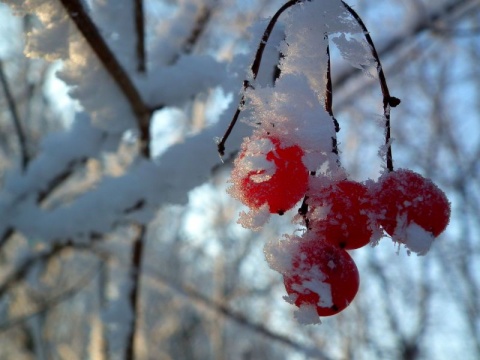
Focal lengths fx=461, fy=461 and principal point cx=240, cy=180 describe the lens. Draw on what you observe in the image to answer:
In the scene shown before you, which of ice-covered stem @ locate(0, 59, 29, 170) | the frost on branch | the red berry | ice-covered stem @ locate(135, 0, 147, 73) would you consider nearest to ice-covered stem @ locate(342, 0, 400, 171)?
the frost on branch

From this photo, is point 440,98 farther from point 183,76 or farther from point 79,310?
point 79,310

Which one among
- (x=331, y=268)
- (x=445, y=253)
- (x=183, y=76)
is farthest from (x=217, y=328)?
Result: (x=331, y=268)

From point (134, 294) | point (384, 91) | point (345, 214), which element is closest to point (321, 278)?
point (345, 214)

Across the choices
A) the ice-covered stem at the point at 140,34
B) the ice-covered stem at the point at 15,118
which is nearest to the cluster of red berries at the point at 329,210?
the ice-covered stem at the point at 140,34

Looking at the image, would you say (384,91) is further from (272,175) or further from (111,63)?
(111,63)

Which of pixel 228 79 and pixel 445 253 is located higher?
pixel 228 79

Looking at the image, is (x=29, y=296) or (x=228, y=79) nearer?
(x=228, y=79)

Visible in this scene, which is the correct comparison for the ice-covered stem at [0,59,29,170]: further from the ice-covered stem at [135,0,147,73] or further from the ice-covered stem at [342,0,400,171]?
the ice-covered stem at [342,0,400,171]
